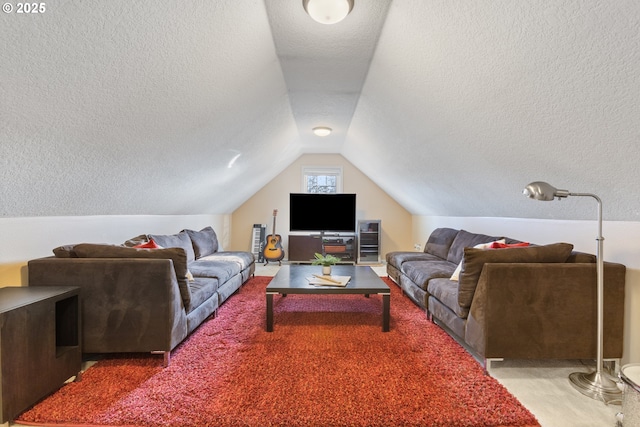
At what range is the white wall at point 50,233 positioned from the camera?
204 cm

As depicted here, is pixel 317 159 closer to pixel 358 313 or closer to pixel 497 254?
pixel 358 313

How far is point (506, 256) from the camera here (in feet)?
6.88

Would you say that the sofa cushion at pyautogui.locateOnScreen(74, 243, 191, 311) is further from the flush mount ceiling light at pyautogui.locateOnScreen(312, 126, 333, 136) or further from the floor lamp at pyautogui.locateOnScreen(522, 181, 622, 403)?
the flush mount ceiling light at pyautogui.locateOnScreen(312, 126, 333, 136)

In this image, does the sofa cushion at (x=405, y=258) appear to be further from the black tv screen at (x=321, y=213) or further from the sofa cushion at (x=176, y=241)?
the sofa cushion at (x=176, y=241)

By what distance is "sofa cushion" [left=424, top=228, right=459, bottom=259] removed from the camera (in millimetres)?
4293

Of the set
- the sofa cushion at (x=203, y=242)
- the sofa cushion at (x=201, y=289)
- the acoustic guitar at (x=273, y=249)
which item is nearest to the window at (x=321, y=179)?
the acoustic guitar at (x=273, y=249)

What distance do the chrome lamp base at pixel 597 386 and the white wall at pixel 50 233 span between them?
365 centimetres

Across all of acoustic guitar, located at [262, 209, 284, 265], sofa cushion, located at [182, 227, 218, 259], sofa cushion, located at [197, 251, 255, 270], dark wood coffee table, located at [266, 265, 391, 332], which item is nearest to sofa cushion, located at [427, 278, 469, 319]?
dark wood coffee table, located at [266, 265, 391, 332]

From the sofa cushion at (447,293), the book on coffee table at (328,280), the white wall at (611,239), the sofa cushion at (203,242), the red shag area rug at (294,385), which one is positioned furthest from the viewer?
the sofa cushion at (203,242)

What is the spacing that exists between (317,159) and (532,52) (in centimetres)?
525

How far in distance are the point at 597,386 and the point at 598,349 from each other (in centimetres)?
22

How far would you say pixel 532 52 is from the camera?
155 cm

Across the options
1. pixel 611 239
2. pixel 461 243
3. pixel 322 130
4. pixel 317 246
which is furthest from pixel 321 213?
pixel 611 239

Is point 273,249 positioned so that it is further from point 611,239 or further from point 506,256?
point 611,239
